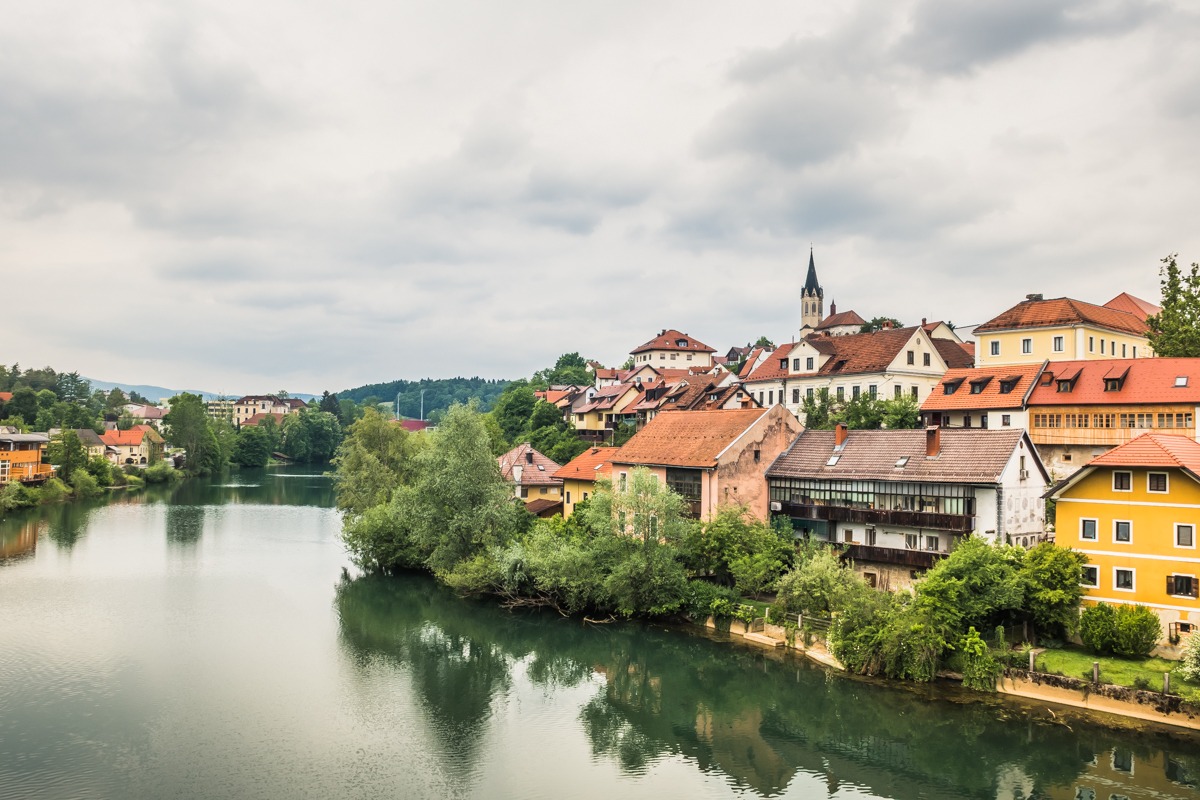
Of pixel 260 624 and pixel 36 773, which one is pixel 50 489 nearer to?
pixel 260 624

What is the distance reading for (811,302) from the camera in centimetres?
11344

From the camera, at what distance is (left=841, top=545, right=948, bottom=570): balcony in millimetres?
33156

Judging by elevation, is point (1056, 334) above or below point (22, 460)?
above

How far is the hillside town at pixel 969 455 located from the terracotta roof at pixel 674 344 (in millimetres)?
47761

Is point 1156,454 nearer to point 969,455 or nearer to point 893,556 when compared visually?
point 969,455

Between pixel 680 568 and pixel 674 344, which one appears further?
pixel 674 344

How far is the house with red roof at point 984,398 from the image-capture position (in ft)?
136

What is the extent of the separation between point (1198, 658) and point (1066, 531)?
625cm

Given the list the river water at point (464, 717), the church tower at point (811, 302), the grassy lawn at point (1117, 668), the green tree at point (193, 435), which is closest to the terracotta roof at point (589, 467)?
the river water at point (464, 717)

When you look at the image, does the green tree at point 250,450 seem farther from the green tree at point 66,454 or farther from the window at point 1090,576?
the window at point 1090,576

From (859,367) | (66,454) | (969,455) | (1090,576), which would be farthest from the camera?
(66,454)

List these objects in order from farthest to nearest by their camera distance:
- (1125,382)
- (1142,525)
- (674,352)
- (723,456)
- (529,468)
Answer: (674,352) < (529,468) < (723,456) < (1125,382) < (1142,525)

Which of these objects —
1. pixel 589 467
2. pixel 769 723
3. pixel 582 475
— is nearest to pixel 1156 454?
pixel 769 723

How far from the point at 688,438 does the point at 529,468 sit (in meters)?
15.9
